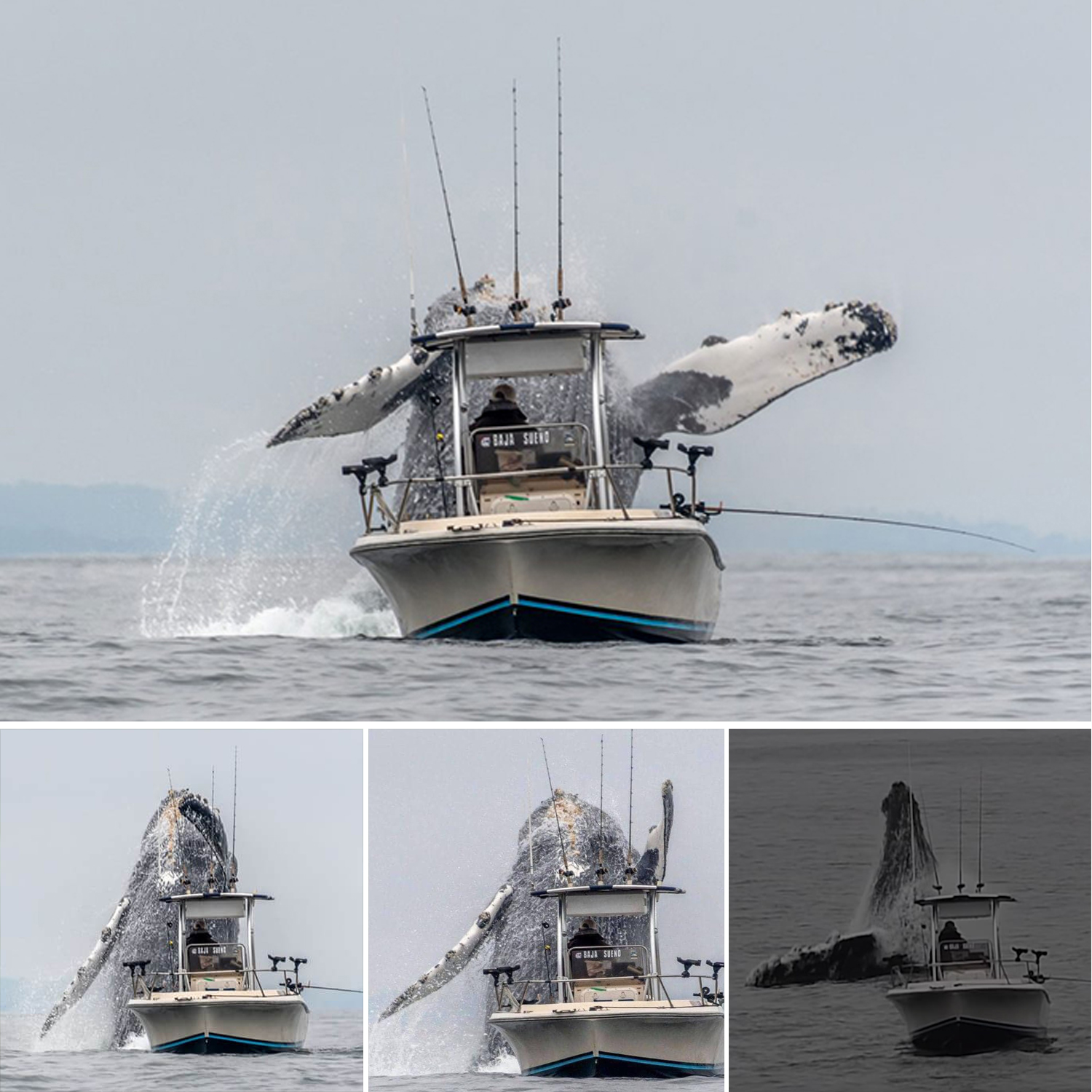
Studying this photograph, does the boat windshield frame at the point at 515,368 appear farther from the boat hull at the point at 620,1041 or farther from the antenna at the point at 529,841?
the boat hull at the point at 620,1041

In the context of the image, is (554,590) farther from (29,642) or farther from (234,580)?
(234,580)

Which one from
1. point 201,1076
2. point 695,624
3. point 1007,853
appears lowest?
point 201,1076

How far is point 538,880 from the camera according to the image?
2562 centimetres

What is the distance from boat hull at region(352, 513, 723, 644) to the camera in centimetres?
2709

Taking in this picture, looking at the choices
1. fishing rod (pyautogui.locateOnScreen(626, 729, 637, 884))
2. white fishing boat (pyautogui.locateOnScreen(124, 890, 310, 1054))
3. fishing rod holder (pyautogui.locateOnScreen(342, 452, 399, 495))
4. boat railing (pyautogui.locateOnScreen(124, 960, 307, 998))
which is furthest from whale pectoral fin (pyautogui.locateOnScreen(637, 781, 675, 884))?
fishing rod holder (pyautogui.locateOnScreen(342, 452, 399, 495))

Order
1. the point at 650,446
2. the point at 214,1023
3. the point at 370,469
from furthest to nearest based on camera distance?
→ the point at 650,446 < the point at 370,469 < the point at 214,1023

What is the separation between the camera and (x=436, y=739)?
79.9 ft

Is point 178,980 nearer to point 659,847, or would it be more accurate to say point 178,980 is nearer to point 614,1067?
point 614,1067

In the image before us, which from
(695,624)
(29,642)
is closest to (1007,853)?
(695,624)

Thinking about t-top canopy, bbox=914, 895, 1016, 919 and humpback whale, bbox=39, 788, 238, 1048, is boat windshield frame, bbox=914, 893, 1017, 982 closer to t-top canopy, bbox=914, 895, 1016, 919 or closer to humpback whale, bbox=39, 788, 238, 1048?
t-top canopy, bbox=914, 895, 1016, 919

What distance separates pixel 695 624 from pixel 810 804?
16.3ft

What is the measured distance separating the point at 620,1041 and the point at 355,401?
883cm

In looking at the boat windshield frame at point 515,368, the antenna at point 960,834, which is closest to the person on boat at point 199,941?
the boat windshield frame at point 515,368

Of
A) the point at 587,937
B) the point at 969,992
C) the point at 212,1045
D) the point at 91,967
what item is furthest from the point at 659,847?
the point at 91,967
